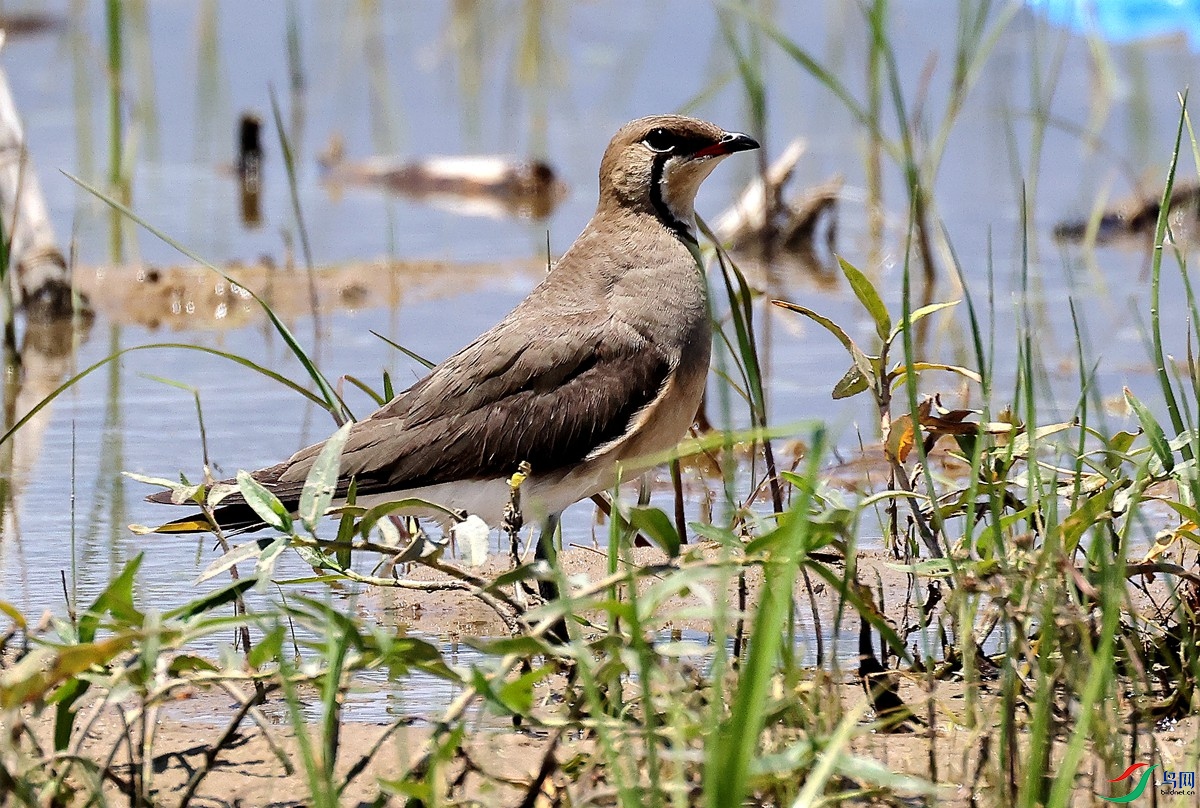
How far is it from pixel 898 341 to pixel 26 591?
12.9 ft

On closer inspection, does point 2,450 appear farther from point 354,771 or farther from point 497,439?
point 354,771

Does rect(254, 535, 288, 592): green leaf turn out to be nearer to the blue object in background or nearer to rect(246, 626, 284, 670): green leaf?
rect(246, 626, 284, 670): green leaf

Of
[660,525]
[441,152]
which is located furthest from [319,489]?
[441,152]

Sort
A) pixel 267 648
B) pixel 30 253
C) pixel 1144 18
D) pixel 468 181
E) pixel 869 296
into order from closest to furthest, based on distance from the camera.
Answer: pixel 267 648 → pixel 869 296 → pixel 30 253 → pixel 468 181 → pixel 1144 18

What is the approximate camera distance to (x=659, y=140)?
5004 millimetres

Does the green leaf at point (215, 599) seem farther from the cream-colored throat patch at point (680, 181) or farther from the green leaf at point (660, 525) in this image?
the cream-colored throat patch at point (680, 181)

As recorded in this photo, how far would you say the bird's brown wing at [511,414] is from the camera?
14.7 ft

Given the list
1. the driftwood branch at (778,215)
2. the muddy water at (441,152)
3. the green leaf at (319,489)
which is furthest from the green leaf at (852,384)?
the driftwood branch at (778,215)

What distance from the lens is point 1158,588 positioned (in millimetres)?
4336

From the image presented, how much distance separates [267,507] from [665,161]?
7.56 ft

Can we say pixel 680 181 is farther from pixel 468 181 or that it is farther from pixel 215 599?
pixel 468 181

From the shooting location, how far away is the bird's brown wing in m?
4.49

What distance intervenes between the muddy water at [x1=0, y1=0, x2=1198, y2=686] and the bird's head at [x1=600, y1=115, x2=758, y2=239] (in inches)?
13.9

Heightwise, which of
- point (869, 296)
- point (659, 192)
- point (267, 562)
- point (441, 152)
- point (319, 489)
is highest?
point (441, 152)
